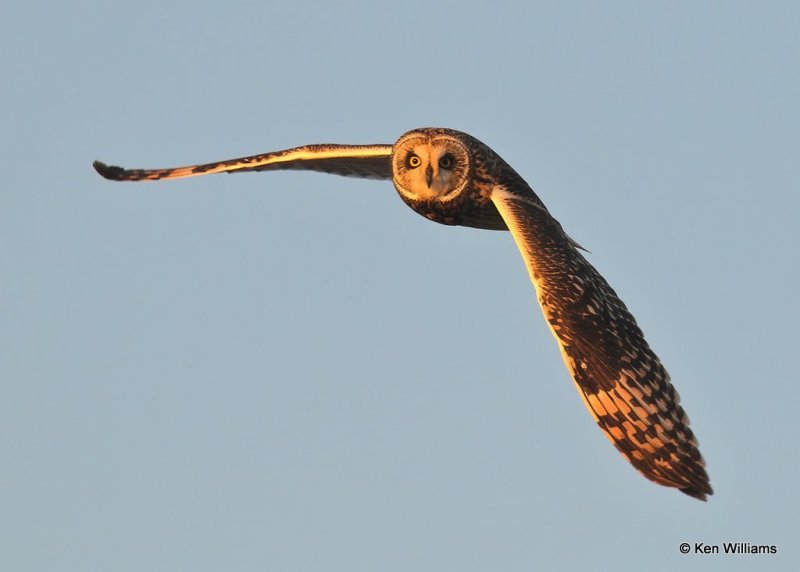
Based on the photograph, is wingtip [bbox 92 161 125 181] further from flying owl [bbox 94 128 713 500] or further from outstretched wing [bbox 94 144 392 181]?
flying owl [bbox 94 128 713 500]

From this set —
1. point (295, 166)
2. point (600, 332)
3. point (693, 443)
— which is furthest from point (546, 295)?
point (295, 166)

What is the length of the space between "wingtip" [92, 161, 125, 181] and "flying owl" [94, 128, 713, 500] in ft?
14.8

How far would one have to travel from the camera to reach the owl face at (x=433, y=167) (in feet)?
63.6

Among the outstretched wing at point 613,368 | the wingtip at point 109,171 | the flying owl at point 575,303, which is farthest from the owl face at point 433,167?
the wingtip at point 109,171

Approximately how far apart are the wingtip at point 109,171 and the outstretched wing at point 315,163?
43cm

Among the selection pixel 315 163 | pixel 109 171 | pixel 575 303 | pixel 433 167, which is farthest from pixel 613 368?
pixel 109 171

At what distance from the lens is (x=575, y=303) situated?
16609mm

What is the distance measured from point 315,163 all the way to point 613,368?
6.38m

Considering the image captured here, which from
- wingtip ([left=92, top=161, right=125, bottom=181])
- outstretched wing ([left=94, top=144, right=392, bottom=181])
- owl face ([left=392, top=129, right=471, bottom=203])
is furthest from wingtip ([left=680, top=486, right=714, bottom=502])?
wingtip ([left=92, top=161, right=125, bottom=181])

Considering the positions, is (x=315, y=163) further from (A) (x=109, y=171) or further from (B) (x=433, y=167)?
(A) (x=109, y=171)

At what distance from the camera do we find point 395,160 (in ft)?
64.7

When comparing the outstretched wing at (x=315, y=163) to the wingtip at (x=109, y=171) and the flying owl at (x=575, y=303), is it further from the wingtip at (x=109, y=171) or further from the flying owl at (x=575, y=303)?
the flying owl at (x=575, y=303)

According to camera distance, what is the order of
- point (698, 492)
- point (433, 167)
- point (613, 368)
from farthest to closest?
point (433, 167)
point (613, 368)
point (698, 492)

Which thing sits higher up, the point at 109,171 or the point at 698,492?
the point at 109,171
